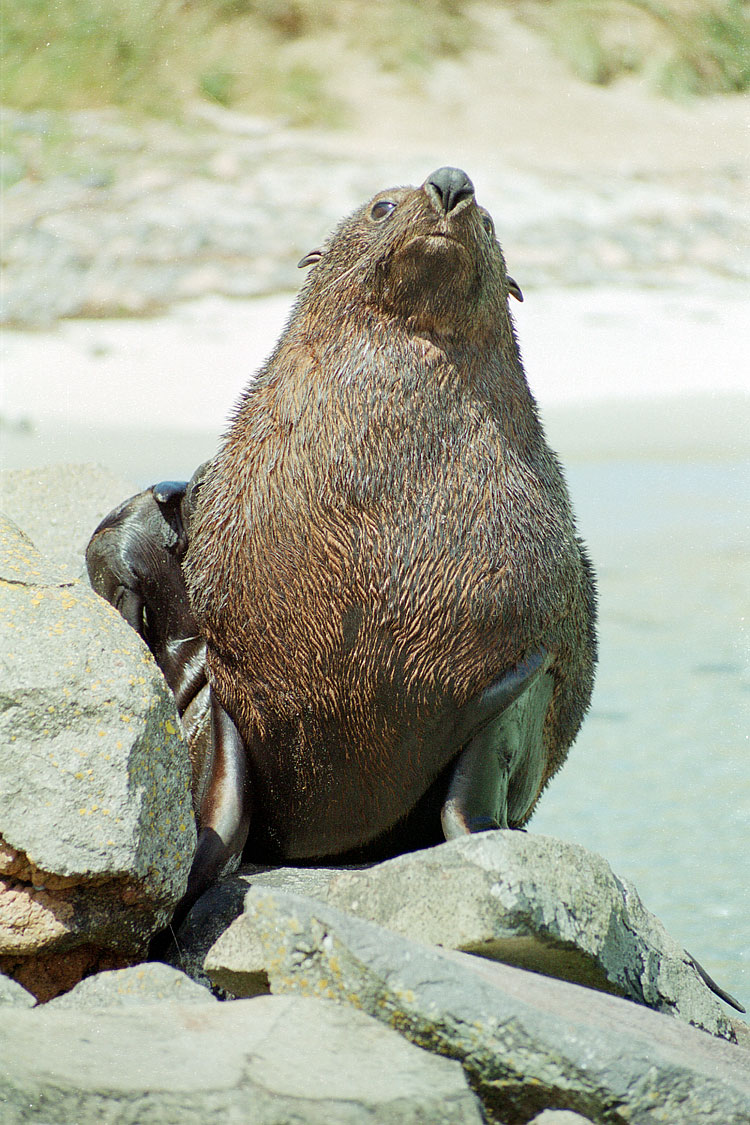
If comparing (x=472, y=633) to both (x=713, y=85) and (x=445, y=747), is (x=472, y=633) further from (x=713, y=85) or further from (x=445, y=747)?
(x=713, y=85)

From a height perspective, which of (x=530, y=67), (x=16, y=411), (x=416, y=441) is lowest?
(x=16, y=411)

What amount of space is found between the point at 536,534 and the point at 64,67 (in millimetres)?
23230

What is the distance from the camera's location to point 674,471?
16234 millimetres

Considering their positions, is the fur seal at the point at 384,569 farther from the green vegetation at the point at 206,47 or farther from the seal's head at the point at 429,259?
the green vegetation at the point at 206,47

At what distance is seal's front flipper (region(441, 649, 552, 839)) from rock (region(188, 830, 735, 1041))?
606mm

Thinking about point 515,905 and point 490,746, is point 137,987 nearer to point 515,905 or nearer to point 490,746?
point 515,905

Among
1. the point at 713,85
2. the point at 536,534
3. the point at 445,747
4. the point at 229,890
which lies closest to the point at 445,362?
the point at 536,534

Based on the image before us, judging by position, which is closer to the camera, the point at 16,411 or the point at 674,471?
the point at 16,411

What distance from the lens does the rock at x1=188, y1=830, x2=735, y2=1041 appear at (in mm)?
2967

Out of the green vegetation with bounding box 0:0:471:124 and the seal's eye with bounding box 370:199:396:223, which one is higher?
the seal's eye with bounding box 370:199:396:223

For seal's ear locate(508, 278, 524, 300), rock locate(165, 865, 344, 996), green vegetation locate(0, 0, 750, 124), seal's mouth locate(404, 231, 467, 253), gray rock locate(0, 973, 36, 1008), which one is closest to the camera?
gray rock locate(0, 973, 36, 1008)

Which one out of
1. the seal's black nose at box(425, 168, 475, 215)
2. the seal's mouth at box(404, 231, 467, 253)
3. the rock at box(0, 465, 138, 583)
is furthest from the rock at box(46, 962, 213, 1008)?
the rock at box(0, 465, 138, 583)

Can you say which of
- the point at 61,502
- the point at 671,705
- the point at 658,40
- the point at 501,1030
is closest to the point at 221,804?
the point at 501,1030

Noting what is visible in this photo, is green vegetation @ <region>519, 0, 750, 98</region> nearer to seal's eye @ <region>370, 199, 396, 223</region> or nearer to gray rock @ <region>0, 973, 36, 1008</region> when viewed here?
seal's eye @ <region>370, 199, 396, 223</region>
